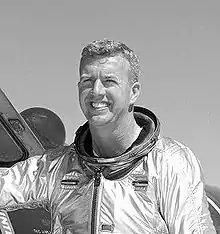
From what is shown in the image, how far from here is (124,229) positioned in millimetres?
1531

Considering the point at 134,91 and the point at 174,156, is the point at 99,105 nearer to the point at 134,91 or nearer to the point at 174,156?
the point at 134,91

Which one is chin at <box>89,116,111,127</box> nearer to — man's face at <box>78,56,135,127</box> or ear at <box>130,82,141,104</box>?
man's face at <box>78,56,135,127</box>

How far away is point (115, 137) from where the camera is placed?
1.61 m

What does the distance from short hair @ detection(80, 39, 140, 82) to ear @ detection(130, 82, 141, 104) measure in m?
0.02

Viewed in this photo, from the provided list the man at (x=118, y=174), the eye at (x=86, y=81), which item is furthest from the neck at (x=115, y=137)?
the eye at (x=86, y=81)

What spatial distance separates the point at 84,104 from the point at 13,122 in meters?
1.71

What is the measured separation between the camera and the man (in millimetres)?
1521

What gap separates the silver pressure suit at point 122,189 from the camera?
1.51 metres

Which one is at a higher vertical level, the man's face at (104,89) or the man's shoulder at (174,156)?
the man's face at (104,89)

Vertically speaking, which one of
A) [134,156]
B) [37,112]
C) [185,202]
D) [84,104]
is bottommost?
[37,112]

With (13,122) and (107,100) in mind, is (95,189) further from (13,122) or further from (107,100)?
(13,122)

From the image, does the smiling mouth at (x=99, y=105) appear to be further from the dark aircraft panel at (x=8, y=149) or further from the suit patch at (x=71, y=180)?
the dark aircraft panel at (x=8, y=149)

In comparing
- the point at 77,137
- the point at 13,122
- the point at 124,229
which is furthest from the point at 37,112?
the point at 124,229

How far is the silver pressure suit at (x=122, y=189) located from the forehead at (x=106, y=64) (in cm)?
21
